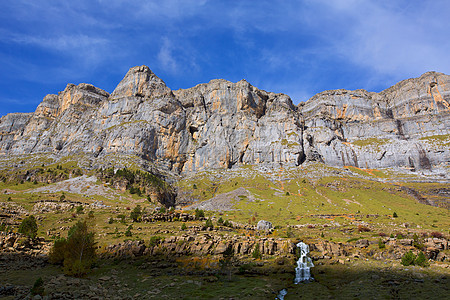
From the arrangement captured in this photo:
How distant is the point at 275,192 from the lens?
154 m

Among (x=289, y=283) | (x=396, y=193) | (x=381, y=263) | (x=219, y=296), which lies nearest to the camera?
(x=219, y=296)

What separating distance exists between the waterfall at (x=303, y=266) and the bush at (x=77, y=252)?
31746mm

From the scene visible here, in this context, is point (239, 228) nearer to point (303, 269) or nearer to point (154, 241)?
point (154, 241)

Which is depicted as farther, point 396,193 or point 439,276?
point 396,193

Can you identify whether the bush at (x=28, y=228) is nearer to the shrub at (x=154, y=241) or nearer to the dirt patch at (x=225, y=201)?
the shrub at (x=154, y=241)

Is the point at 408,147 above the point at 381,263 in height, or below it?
above

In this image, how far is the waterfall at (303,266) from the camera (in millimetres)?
39828

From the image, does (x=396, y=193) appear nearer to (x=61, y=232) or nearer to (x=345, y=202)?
(x=345, y=202)

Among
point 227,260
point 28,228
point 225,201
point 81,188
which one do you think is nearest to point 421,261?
point 227,260

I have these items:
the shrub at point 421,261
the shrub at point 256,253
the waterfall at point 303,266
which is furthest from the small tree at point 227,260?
the shrub at point 421,261

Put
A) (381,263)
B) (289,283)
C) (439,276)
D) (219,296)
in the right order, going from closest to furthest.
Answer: (219,296) < (439,276) < (289,283) < (381,263)

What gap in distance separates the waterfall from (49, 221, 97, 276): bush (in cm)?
3175

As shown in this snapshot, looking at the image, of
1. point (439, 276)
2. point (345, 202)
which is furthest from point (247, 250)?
point (345, 202)

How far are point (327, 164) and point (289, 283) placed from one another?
176599 mm
